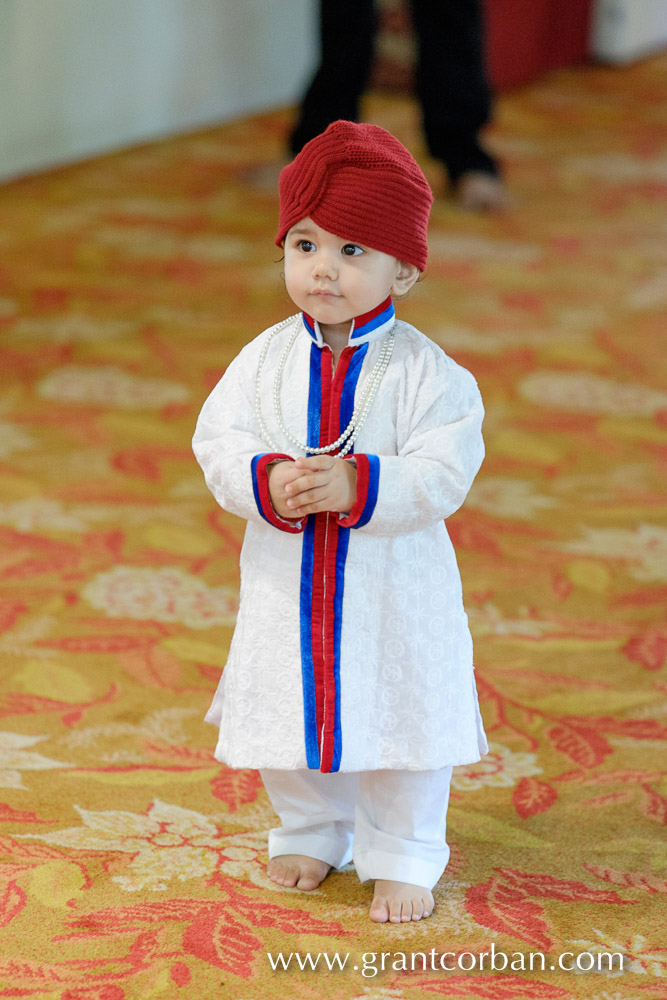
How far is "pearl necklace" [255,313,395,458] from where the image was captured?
3.89ft

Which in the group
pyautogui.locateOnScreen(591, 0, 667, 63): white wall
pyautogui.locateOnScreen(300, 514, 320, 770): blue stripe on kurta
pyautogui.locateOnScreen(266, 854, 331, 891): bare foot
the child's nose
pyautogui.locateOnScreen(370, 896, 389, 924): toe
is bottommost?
pyautogui.locateOnScreen(591, 0, 667, 63): white wall

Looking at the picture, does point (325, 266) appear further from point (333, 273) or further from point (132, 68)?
point (132, 68)

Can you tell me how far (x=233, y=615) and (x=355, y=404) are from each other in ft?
2.76

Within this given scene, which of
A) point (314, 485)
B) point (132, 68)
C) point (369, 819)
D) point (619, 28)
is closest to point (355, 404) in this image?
point (314, 485)

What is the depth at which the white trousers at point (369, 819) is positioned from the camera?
130 centimetres

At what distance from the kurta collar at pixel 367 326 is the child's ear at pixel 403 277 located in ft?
0.04

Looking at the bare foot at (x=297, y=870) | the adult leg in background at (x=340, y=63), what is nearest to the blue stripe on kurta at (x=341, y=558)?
the bare foot at (x=297, y=870)

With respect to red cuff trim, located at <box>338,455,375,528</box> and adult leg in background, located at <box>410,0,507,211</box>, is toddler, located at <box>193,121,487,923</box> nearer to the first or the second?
red cuff trim, located at <box>338,455,375,528</box>

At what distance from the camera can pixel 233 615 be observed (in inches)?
77.3

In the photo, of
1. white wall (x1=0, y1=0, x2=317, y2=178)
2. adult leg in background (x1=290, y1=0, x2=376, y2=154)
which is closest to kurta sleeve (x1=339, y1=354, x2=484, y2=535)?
adult leg in background (x1=290, y1=0, x2=376, y2=154)

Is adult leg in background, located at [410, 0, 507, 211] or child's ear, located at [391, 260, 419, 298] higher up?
Answer: child's ear, located at [391, 260, 419, 298]

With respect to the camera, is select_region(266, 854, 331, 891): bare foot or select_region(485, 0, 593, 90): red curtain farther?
select_region(485, 0, 593, 90): red curtain

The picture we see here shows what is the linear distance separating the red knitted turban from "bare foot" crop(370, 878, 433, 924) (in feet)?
2.18

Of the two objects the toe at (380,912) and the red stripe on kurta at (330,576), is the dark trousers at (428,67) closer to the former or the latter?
→ the red stripe on kurta at (330,576)
